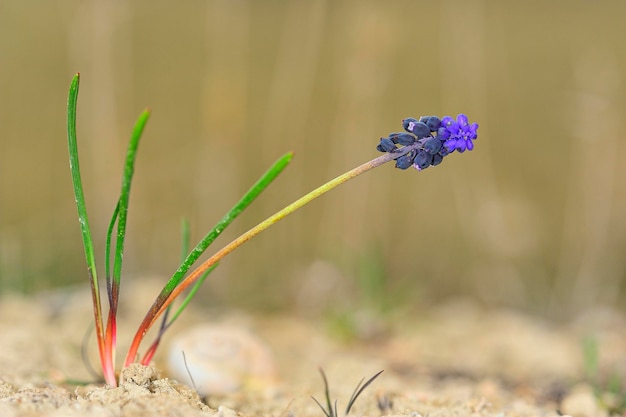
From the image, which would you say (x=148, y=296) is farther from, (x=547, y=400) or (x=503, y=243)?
(x=503, y=243)

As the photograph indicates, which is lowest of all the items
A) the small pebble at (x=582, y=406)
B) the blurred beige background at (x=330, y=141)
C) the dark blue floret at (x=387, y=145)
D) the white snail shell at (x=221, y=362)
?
the small pebble at (x=582, y=406)

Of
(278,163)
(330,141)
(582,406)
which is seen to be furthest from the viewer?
(330,141)

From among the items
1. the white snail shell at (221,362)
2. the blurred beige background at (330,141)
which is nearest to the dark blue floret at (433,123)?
the white snail shell at (221,362)

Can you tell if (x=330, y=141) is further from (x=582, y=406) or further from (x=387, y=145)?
(x=387, y=145)

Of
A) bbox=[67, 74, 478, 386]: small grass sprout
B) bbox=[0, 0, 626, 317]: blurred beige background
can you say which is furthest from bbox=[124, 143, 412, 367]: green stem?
bbox=[0, 0, 626, 317]: blurred beige background

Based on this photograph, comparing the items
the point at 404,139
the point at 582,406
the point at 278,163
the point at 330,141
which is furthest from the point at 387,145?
the point at 330,141

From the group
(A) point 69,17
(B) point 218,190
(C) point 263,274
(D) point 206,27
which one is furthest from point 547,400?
(A) point 69,17

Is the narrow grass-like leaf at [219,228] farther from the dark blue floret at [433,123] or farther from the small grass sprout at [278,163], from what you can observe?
the dark blue floret at [433,123]
